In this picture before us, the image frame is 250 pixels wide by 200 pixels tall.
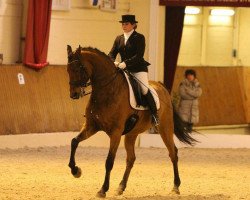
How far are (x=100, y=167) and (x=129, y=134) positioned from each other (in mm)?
2510

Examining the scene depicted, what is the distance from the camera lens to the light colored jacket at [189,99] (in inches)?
741

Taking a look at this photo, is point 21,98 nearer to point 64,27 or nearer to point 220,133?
point 64,27

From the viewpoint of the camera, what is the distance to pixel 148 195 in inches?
452

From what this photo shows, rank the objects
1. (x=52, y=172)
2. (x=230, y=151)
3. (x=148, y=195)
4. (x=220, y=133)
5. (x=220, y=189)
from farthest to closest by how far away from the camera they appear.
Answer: (x=220, y=133), (x=230, y=151), (x=52, y=172), (x=220, y=189), (x=148, y=195)

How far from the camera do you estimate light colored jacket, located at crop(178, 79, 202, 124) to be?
1881cm

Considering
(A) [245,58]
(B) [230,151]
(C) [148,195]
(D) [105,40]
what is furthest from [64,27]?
(C) [148,195]

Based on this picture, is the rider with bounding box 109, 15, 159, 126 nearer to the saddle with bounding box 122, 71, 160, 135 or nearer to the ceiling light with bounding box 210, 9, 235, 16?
the saddle with bounding box 122, 71, 160, 135

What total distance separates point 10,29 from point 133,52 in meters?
5.58

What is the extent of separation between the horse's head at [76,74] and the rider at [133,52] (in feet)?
2.69

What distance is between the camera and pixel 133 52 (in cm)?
1182

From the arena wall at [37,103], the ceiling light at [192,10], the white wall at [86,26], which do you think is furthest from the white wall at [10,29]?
the ceiling light at [192,10]

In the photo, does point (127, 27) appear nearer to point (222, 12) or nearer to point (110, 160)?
point (110, 160)

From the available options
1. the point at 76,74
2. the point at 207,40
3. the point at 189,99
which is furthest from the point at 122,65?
the point at 207,40

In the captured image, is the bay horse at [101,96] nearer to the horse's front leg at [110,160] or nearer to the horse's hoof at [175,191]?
the horse's front leg at [110,160]
